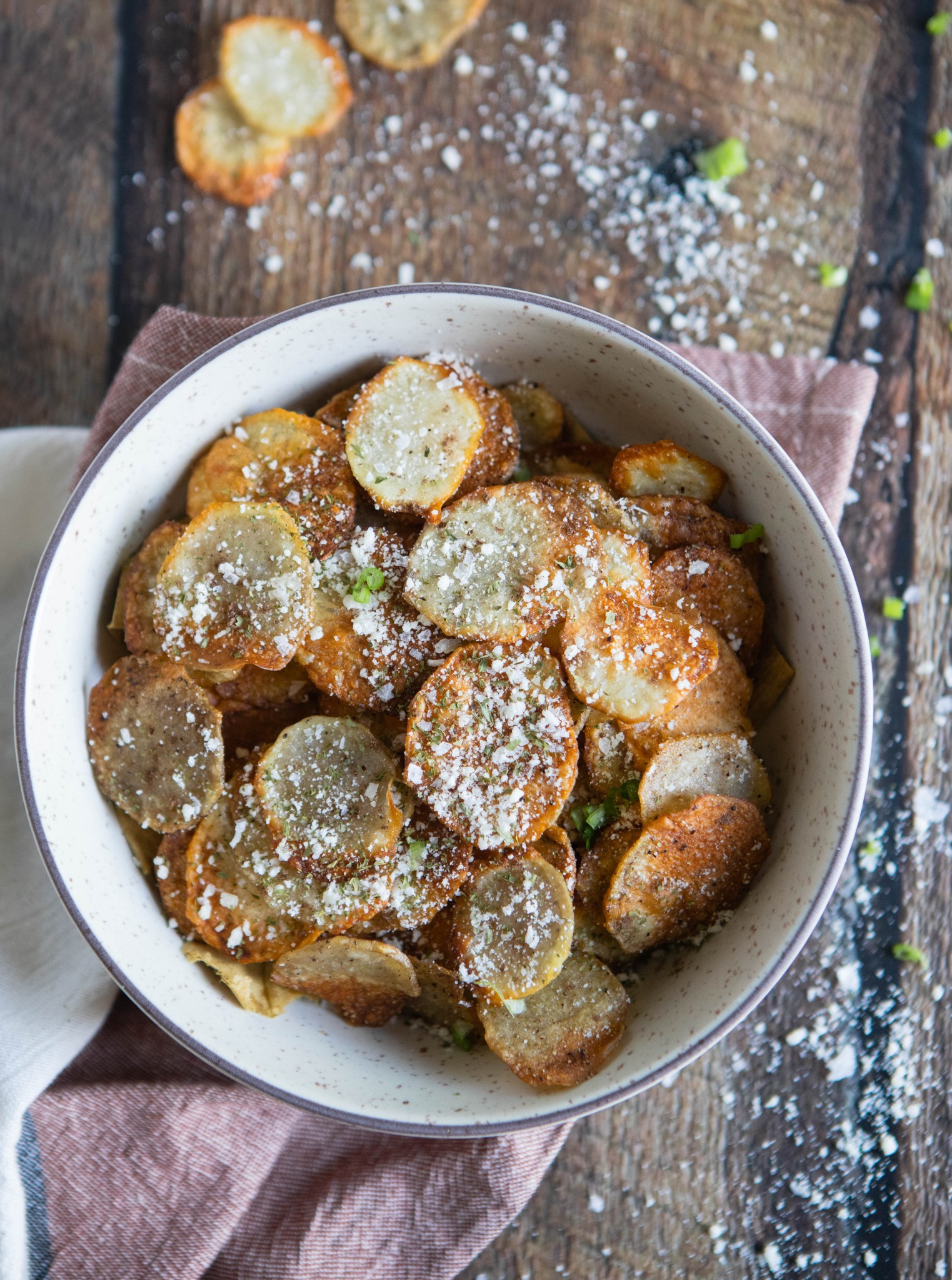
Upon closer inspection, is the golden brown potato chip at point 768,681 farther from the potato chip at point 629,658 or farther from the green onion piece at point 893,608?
the green onion piece at point 893,608

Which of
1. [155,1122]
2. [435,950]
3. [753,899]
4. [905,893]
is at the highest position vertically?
[753,899]

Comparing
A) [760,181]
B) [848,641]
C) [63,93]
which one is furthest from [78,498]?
[760,181]

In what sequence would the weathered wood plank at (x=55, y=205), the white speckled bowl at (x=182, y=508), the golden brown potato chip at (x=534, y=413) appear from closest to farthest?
1. the white speckled bowl at (x=182, y=508)
2. the golden brown potato chip at (x=534, y=413)
3. the weathered wood plank at (x=55, y=205)

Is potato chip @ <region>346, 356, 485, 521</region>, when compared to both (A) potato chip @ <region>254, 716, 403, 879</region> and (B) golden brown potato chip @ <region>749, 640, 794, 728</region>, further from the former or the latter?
(B) golden brown potato chip @ <region>749, 640, 794, 728</region>

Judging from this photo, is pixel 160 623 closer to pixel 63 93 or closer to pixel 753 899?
pixel 753 899

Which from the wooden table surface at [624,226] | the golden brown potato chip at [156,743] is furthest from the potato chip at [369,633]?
the wooden table surface at [624,226]

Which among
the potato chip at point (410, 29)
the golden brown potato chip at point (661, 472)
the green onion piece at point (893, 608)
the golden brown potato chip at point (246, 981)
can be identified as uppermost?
the potato chip at point (410, 29)
